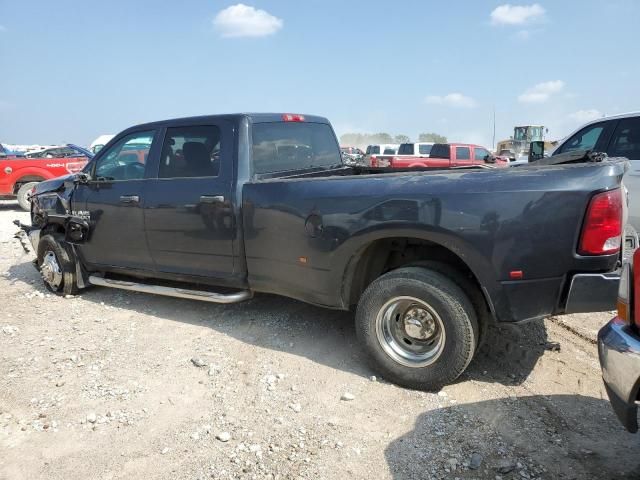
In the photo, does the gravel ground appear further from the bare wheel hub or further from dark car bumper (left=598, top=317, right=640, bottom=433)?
dark car bumper (left=598, top=317, right=640, bottom=433)

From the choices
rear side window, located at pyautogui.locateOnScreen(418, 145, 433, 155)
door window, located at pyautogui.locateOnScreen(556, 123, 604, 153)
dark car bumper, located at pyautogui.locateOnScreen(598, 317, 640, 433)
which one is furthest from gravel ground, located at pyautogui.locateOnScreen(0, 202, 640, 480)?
rear side window, located at pyautogui.locateOnScreen(418, 145, 433, 155)

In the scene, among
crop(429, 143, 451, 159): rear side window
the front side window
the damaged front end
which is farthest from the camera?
crop(429, 143, 451, 159): rear side window

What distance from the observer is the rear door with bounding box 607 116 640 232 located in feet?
20.4

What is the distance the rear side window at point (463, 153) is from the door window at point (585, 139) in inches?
491

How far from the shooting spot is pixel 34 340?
4.30m

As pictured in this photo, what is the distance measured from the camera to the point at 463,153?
19.5 meters

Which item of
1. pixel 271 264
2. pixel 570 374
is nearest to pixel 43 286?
pixel 271 264

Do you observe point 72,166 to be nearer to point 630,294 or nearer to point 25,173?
point 25,173

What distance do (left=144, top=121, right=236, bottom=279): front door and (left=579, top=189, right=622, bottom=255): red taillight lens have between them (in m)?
2.45

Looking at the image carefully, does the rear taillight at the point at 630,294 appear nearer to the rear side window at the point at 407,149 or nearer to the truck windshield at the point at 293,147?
the truck windshield at the point at 293,147

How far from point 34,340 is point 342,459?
313 cm

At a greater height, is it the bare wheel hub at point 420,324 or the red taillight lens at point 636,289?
the red taillight lens at point 636,289

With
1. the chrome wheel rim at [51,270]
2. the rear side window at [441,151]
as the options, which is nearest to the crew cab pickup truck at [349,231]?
the chrome wheel rim at [51,270]

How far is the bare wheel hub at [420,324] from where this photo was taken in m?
3.20
